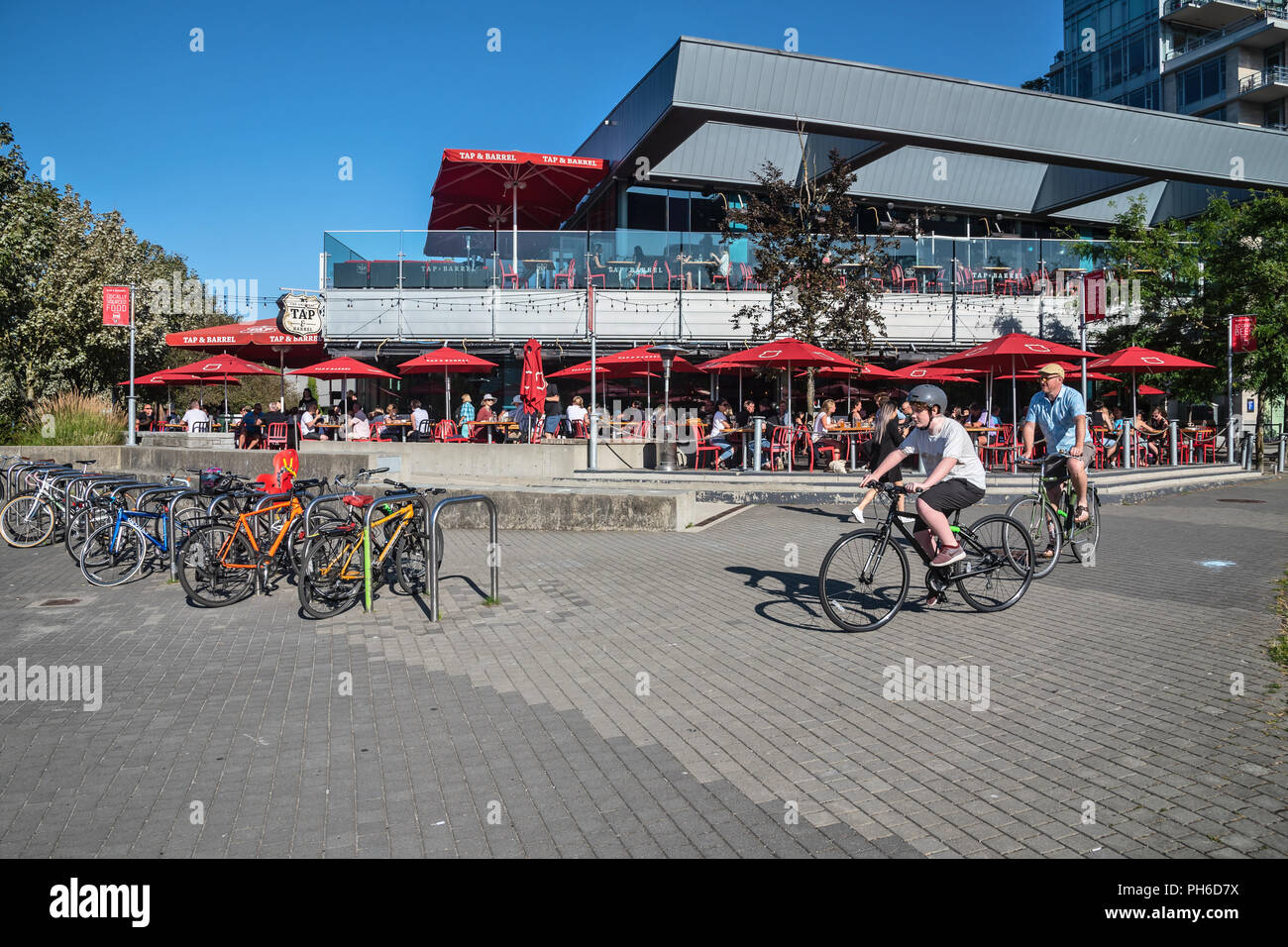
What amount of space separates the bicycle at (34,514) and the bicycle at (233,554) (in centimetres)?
479

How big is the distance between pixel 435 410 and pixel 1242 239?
76.3ft

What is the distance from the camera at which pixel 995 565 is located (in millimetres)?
7527

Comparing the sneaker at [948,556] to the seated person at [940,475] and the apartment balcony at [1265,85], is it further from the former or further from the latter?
the apartment balcony at [1265,85]

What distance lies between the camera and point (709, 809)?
3918mm

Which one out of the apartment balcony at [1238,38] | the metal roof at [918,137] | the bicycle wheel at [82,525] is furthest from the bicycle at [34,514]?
the apartment balcony at [1238,38]

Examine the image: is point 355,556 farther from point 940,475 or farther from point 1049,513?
point 1049,513

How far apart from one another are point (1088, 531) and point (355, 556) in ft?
24.1

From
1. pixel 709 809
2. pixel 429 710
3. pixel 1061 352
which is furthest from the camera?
pixel 1061 352

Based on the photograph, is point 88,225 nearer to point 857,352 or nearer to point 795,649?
point 857,352

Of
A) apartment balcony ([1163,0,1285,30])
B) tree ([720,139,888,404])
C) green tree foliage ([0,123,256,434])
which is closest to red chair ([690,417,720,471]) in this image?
tree ([720,139,888,404])

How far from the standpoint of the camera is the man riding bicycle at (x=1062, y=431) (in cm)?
877

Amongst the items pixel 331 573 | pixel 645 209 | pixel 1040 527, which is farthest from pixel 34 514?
pixel 645 209
